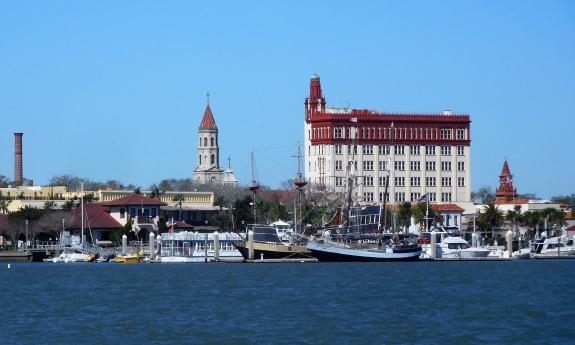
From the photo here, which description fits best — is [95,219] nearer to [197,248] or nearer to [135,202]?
[135,202]

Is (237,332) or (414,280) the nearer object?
(237,332)

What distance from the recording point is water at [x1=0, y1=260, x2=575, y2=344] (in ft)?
220

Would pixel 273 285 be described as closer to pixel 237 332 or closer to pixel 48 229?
pixel 237 332

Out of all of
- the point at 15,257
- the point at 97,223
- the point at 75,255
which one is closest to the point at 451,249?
the point at 75,255

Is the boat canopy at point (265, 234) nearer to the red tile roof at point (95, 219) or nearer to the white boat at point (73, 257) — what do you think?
the white boat at point (73, 257)

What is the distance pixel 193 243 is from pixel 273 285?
5744 cm

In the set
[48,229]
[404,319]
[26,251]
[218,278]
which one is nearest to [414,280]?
[218,278]

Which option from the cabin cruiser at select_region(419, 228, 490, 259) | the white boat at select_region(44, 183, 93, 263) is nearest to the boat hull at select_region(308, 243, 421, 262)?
the cabin cruiser at select_region(419, 228, 490, 259)

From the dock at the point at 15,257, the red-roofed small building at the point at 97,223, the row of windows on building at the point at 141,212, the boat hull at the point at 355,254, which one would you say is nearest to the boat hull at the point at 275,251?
the boat hull at the point at 355,254

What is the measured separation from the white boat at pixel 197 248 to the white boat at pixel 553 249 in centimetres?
3013

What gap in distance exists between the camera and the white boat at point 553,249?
160 m

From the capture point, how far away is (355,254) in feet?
481

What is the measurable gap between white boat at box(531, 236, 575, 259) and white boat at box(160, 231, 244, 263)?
1186 inches

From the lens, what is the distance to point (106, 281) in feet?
369
